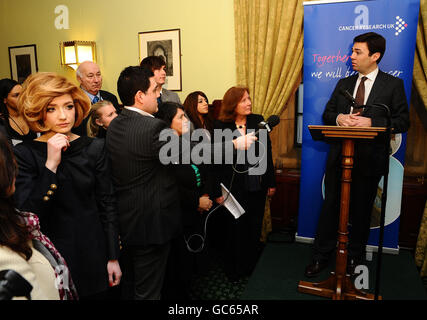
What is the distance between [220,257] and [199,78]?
2.26 meters

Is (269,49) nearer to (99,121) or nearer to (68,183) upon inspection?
(99,121)

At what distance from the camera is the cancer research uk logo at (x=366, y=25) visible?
2.99 meters

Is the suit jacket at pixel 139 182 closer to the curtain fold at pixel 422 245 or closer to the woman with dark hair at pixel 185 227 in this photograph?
the woman with dark hair at pixel 185 227

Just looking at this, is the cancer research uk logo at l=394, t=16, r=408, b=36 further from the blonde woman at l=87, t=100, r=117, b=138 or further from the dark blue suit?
the blonde woman at l=87, t=100, r=117, b=138

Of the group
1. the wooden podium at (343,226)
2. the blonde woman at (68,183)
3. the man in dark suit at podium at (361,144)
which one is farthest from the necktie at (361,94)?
the blonde woman at (68,183)

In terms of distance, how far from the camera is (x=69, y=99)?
4.89 feet

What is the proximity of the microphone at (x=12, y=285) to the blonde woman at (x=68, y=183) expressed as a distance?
60cm

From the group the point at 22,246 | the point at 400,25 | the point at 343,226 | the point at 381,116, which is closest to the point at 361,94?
the point at 381,116

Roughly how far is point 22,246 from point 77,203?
0.62 m

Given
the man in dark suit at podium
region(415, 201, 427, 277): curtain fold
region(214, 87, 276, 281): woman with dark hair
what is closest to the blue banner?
region(415, 201, 427, 277): curtain fold

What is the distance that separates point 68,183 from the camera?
57.4 inches
